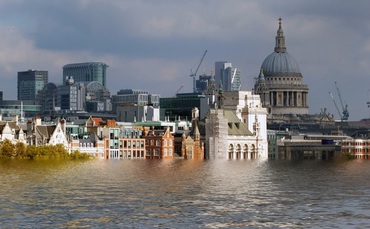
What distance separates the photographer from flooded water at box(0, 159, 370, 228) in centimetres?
7388

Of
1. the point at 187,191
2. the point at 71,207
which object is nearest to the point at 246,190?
the point at 187,191

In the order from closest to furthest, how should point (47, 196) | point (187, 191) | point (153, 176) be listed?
1. point (47, 196)
2. point (187, 191)
3. point (153, 176)

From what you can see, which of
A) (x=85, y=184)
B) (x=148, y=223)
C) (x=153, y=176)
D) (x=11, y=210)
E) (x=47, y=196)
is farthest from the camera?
(x=153, y=176)

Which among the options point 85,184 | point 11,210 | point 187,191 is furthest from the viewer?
point 85,184

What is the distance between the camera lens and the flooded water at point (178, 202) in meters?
73.9

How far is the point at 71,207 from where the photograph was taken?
81.7 m

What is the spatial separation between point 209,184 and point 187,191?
12119 mm

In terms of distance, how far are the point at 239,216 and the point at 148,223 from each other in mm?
7389

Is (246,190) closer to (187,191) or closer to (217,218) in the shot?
(187,191)

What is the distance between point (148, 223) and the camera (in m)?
73.0

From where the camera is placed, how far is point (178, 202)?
87562 millimetres

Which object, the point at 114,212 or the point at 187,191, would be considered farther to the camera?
the point at 187,191

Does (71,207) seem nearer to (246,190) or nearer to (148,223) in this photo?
(148,223)

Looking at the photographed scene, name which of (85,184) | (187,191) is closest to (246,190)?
(187,191)
